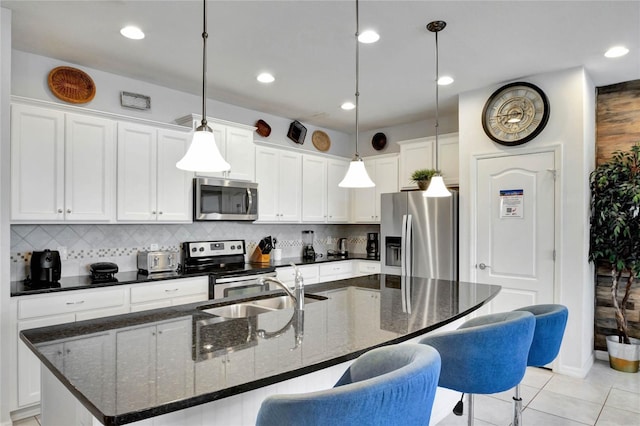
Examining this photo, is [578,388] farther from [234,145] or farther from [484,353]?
[234,145]

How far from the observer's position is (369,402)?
952 mm

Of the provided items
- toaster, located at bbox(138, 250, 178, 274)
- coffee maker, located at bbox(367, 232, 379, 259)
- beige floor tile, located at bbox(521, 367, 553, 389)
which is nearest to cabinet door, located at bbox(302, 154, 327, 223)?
coffee maker, located at bbox(367, 232, 379, 259)

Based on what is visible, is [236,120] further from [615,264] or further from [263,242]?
[615,264]

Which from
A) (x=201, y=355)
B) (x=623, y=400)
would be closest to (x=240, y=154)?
(x=201, y=355)

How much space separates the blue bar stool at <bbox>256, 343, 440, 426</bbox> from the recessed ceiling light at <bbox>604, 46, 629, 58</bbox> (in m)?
3.33

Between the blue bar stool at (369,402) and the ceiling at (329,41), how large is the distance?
7.51 feet

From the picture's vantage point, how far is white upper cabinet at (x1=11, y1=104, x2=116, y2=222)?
294 cm

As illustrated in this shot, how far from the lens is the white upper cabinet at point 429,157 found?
15.2ft

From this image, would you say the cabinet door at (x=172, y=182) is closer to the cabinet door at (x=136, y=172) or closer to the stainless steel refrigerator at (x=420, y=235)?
the cabinet door at (x=136, y=172)

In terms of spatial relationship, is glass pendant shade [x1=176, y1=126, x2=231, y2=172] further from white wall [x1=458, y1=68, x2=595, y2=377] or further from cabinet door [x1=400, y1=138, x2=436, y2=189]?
cabinet door [x1=400, y1=138, x2=436, y2=189]

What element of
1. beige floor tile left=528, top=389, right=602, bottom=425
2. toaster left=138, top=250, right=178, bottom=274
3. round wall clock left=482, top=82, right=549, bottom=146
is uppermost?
round wall clock left=482, top=82, right=549, bottom=146

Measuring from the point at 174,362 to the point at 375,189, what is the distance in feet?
14.6

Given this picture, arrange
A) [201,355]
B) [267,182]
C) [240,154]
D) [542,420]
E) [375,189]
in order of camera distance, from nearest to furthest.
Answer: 1. [201,355]
2. [542,420]
3. [240,154]
4. [267,182]
5. [375,189]

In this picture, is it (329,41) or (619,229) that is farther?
(619,229)
